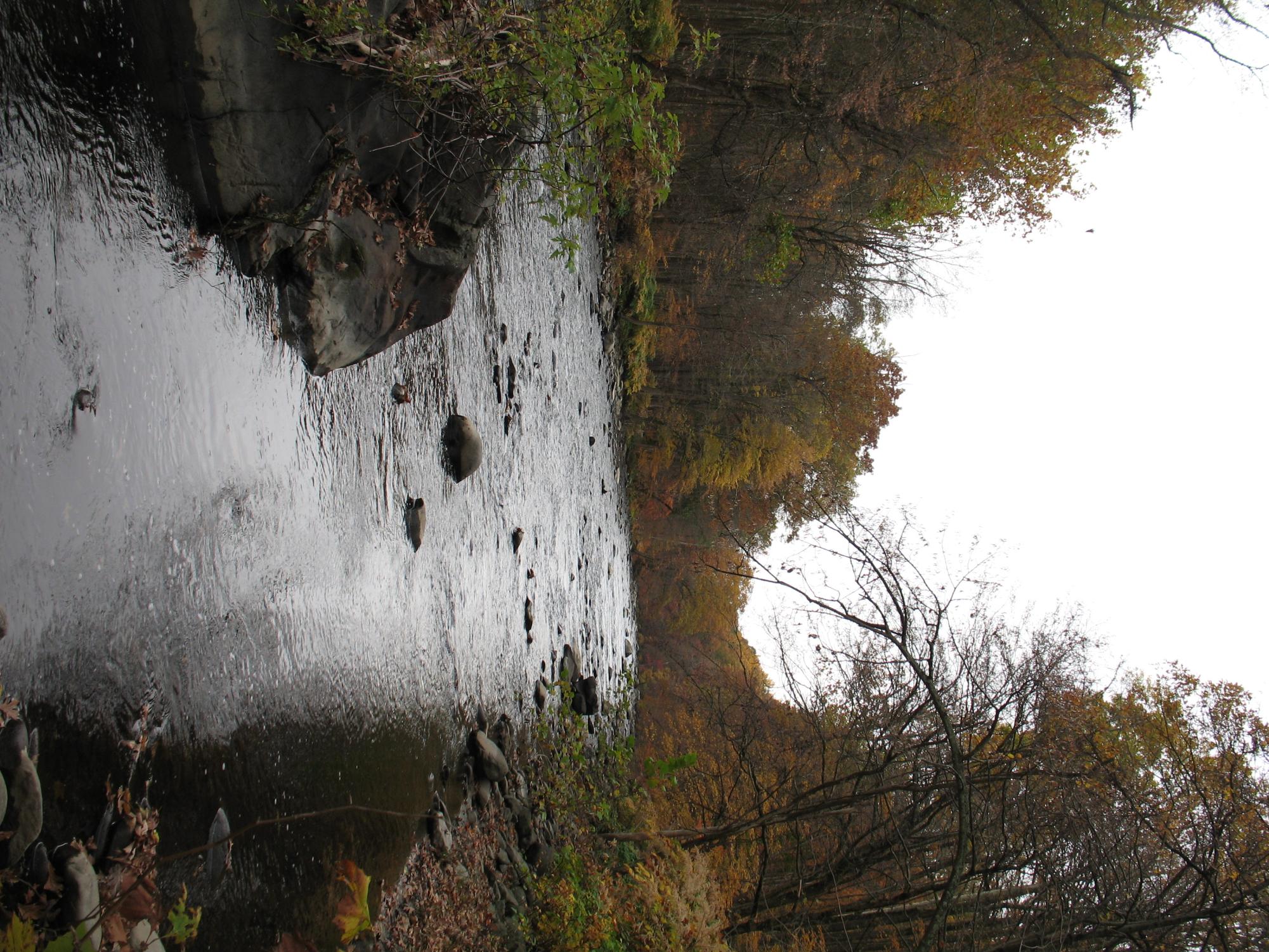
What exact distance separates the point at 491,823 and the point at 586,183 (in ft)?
19.2

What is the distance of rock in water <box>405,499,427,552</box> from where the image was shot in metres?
6.51

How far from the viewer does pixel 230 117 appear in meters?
4.51

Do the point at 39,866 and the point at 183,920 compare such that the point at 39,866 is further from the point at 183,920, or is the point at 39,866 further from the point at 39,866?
the point at 183,920

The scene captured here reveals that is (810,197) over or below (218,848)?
over

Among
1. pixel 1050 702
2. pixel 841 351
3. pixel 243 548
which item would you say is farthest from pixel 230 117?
pixel 841 351

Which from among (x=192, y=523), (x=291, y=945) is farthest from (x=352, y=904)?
(x=192, y=523)

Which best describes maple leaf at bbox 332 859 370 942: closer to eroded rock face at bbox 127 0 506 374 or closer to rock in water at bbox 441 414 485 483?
eroded rock face at bbox 127 0 506 374

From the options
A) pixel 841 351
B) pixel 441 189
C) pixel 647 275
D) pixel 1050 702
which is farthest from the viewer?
pixel 841 351

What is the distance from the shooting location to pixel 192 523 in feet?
13.8

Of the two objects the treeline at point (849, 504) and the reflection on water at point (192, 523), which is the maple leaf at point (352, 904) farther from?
the treeline at point (849, 504)

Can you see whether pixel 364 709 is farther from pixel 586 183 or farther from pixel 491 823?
pixel 586 183

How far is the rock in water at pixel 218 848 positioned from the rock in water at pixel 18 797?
1.01 meters

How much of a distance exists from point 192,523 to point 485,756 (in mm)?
4317

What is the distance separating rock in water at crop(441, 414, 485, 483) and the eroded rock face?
116 cm
